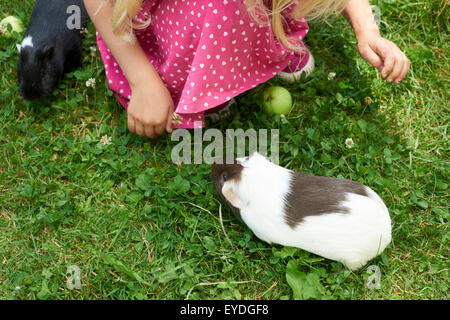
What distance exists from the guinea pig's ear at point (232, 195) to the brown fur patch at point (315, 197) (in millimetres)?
228

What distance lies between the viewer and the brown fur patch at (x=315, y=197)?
1.65 metres

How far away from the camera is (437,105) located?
2.43m

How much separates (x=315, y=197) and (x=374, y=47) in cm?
79

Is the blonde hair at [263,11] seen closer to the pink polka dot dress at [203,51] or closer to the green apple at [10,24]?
the pink polka dot dress at [203,51]

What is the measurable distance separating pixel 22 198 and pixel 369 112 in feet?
6.30

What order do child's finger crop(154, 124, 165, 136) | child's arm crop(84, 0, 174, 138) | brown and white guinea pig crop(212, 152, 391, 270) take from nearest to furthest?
brown and white guinea pig crop(212, 152, 391, 270) < child's arm crop(84, 0, 174, 138) < child's finger crop(154, 124, 165, 136)

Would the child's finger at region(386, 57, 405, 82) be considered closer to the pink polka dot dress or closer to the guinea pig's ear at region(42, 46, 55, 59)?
the pink polka dot dress

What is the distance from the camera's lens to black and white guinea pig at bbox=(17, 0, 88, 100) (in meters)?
2.21

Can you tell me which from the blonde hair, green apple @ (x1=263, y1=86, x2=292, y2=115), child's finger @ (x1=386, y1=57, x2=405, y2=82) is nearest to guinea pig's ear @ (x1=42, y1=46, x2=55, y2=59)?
the blonde hair

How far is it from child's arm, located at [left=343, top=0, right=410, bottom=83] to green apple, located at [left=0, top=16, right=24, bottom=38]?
1.95m

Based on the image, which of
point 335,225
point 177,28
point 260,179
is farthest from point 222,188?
point 177,28

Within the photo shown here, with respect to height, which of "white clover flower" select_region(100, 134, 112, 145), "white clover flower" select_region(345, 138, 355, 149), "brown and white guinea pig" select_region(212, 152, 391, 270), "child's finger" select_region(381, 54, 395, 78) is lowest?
"white clover flower" select_region(345, 138, 355, 149)

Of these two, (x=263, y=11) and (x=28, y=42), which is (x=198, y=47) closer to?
(x=263, y=11)

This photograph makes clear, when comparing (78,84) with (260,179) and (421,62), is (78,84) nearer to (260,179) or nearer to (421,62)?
(260,179)
